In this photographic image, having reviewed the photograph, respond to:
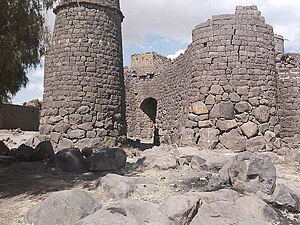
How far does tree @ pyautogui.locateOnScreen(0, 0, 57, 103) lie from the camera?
652 centimetres

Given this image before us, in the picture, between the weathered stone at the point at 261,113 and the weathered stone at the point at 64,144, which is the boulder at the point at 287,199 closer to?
the weathered stone at the point at 261,113

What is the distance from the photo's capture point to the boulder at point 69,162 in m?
8.61

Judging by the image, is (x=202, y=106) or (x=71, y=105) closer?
(x=202, y=106)

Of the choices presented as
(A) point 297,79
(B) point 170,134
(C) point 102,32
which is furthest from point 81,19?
(A) point 297,79

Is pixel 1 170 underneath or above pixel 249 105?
underneath

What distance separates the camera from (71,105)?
12.1 metres

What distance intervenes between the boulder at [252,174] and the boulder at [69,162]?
3.80 meters

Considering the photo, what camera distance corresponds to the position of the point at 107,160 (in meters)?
8.84

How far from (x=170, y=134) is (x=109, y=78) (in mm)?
3084

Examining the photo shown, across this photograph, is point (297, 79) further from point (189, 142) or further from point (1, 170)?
point (1, 170)

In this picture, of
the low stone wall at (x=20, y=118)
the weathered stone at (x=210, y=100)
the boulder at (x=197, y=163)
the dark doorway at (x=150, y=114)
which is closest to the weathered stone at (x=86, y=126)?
the weathered stone at (x=210, y=100)

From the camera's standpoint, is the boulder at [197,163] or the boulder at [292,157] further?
the boulder at [292,157]

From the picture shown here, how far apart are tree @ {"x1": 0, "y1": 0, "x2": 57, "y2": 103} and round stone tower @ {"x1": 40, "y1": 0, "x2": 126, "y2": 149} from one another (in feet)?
14.5

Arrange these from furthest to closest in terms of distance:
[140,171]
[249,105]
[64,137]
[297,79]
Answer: [64,137], [297,79], [249,105], [140,171]
